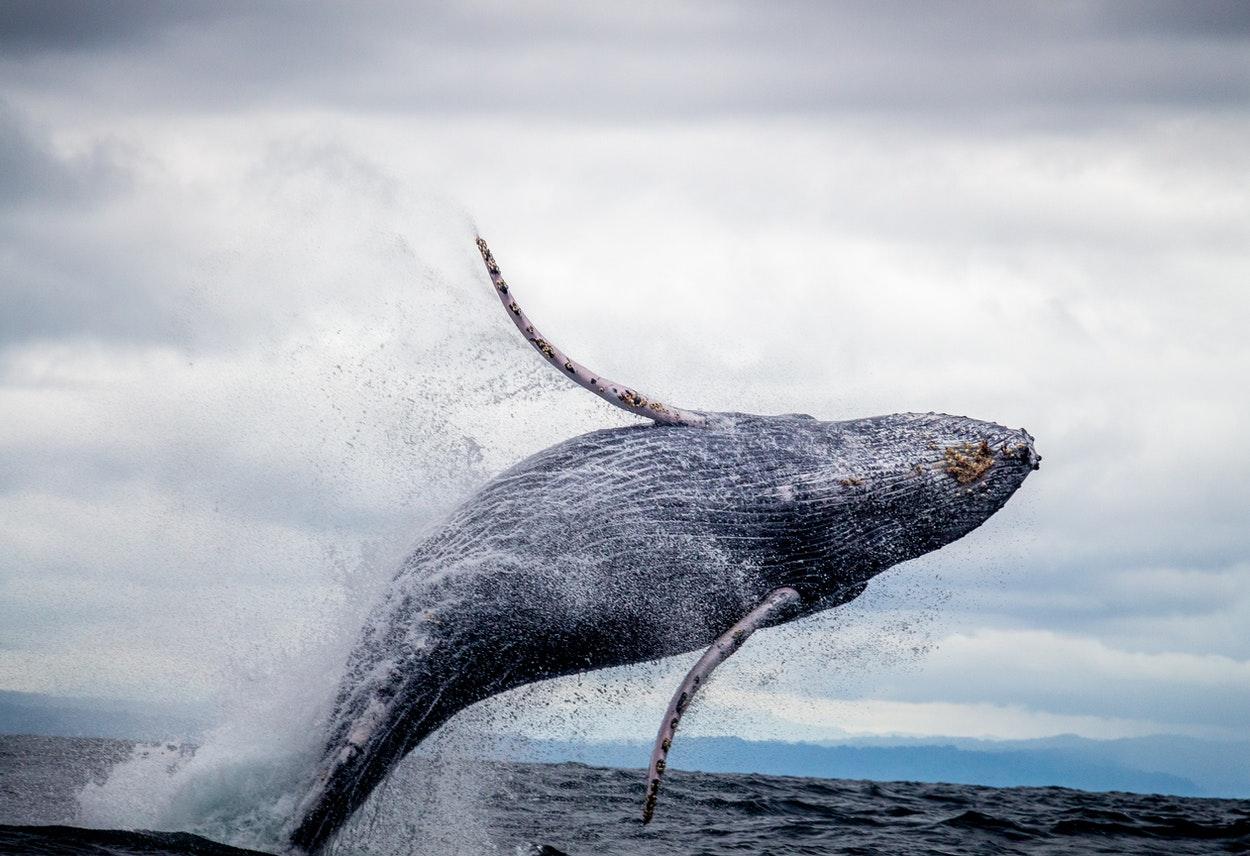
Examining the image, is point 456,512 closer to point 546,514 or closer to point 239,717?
point 546,514

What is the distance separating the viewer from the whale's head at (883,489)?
9.53 metres

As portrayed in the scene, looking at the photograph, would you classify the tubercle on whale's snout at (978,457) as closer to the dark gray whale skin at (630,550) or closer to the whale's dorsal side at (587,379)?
the dark gray whale skin at (630,550)

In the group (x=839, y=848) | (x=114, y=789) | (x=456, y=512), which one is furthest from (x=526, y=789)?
(x=456, y=512)

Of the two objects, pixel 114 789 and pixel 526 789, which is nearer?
pixel 114 789

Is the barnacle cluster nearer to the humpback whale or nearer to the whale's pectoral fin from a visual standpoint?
the humpback whale

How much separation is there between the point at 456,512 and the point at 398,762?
190 cm

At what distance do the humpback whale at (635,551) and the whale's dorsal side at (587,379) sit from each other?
14 mm

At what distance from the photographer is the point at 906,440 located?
9781 mm

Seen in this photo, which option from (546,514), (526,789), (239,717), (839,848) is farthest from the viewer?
(526,789)

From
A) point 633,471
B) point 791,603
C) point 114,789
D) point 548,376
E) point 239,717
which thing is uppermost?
point 548,376

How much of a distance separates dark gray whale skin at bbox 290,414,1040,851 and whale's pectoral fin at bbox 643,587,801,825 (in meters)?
0.16

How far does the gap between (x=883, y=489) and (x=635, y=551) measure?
1888 mm

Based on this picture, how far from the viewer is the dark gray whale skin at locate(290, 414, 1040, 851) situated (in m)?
9.25

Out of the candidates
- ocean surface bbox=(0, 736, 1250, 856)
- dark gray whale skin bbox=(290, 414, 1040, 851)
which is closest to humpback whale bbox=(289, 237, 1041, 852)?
dark gray whale skin bbox=(290, 414, 1040, 851)
